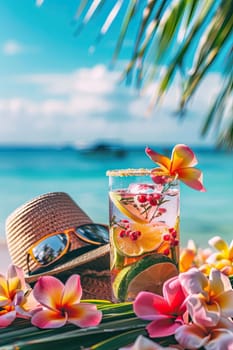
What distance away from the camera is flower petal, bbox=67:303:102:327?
1.79ft

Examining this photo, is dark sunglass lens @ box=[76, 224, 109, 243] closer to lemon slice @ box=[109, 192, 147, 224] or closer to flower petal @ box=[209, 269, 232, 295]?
lemon slice @ box=[109, 192, 147, 224]

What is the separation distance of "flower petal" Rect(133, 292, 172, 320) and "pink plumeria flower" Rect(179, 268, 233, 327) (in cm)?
3

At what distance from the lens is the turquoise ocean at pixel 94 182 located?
A: 10.2 m

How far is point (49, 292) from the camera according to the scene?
1.86 ft

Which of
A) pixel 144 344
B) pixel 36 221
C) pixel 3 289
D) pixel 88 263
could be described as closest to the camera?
pixel 144 344

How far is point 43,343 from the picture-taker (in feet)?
1.60

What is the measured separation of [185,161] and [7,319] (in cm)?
27

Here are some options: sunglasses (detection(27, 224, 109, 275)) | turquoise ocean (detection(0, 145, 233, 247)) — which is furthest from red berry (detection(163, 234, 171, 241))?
turquoise ocean (detection(0, 145, 233, 247))

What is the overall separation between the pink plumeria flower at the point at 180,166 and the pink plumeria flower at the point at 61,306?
198mm

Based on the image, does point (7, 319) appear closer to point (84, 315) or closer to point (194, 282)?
point (84, 315)

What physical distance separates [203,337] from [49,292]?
0.15 meters

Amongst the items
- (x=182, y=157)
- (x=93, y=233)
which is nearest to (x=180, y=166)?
(x=182, y=157)

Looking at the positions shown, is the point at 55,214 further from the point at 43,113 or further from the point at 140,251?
the point at 43,113

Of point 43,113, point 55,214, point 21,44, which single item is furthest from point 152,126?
point 55,214
